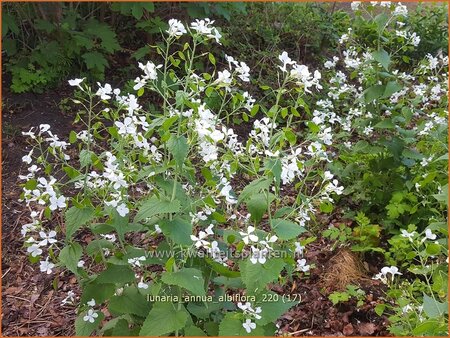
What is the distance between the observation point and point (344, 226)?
3521mm

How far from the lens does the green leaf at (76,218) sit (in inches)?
77.6

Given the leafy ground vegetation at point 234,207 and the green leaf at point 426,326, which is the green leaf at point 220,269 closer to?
the leafy ground vegetation at point 234,207

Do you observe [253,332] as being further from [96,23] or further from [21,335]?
[96,23]

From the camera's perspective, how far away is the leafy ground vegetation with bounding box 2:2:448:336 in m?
2.01

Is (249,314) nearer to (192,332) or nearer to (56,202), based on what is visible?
(192,332)

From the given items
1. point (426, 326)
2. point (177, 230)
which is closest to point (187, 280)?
point (177, 230)

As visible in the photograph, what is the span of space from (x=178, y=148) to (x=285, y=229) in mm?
523

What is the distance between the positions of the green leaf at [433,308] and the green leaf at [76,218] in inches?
54.3

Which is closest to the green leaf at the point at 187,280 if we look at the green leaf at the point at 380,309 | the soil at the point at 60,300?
the soil at the point at 60,300

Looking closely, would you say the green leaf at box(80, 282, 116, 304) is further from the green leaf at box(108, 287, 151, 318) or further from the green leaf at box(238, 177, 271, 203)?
the green leaf at box(238, 177, 271, 203)

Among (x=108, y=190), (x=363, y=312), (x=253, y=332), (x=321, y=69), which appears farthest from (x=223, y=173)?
(x=321, y=69)

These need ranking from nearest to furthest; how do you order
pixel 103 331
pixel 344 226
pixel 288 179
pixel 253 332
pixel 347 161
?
1. pixel 253 332
2. pixel 288 179
3. pixel 103 331
4. pixel 344 226
5. pixel 347 161

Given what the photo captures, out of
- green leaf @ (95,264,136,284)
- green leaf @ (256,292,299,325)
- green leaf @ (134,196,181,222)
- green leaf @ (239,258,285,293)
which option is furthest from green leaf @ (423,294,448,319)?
green leaf @ (95,264,136,284)

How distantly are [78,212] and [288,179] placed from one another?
0.85 m
